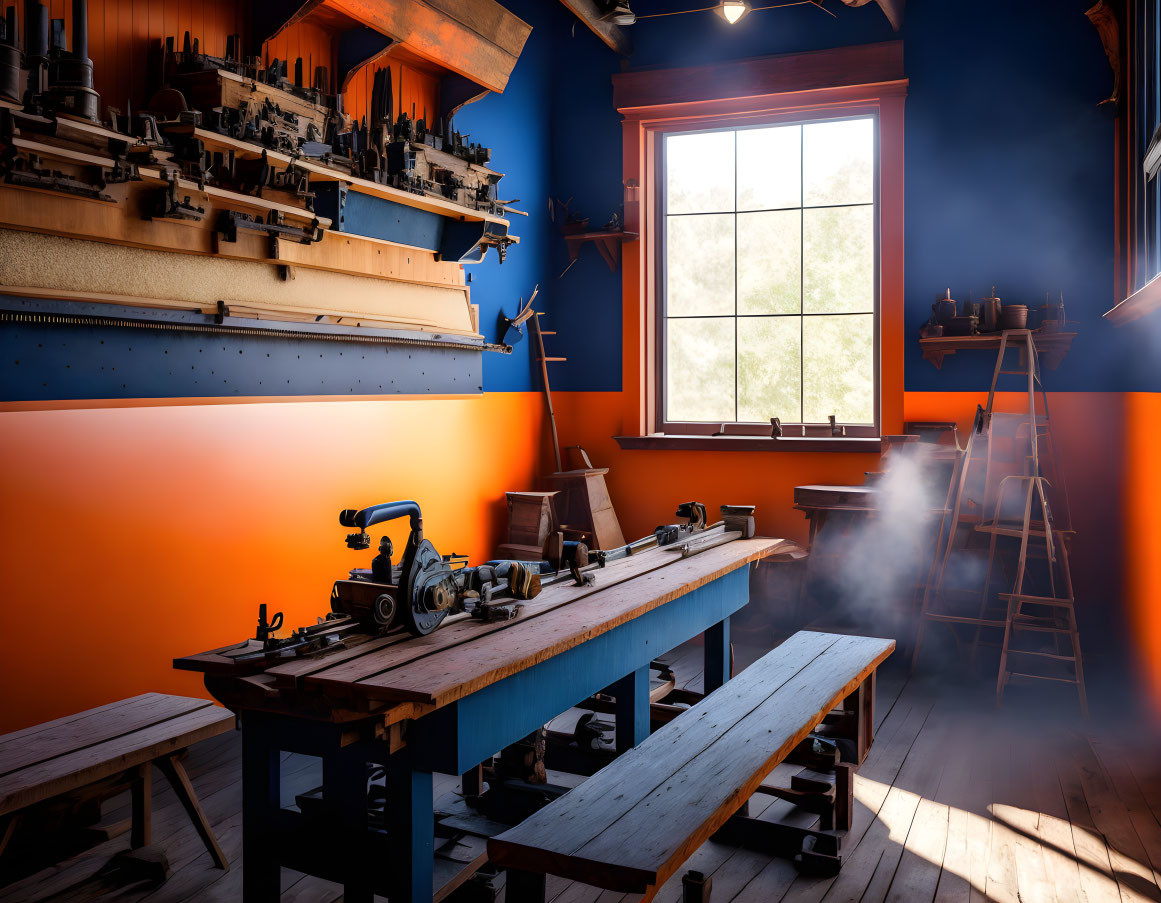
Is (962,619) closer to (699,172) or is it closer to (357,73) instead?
(699,172)

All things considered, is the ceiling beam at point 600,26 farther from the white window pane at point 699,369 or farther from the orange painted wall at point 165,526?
the orange painted wall at point 165,526

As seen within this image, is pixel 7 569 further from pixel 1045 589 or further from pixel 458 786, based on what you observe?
pixel 1045 589

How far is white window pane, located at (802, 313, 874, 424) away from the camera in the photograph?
597 centimetres

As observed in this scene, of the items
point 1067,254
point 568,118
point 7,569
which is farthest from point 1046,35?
point 7,569

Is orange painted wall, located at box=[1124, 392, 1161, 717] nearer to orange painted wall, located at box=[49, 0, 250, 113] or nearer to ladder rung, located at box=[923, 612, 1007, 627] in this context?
ladder rung, located at box=[923, 612, 1007, 627]

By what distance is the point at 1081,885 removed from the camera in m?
2.87

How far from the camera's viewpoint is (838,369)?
19.8ft

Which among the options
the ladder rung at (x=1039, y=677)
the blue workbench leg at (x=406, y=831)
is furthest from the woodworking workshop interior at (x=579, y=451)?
the ladder rung at (x=1039, y=677)

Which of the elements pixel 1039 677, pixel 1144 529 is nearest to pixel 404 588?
pixel 1039 677

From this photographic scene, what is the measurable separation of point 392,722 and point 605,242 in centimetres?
487

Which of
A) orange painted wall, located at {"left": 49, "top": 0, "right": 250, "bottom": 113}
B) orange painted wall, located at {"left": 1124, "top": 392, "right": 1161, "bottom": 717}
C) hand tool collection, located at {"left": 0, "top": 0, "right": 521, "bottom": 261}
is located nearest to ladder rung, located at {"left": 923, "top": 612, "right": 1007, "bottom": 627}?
orange painted wall, located at {"left": 1124, "top": 392, "right": 1161, "bottom": 717}

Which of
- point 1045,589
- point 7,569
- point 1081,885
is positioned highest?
point 7,569

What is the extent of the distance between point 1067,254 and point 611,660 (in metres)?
4.08

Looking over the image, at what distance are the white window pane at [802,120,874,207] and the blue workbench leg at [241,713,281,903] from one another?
4991 millimetres
